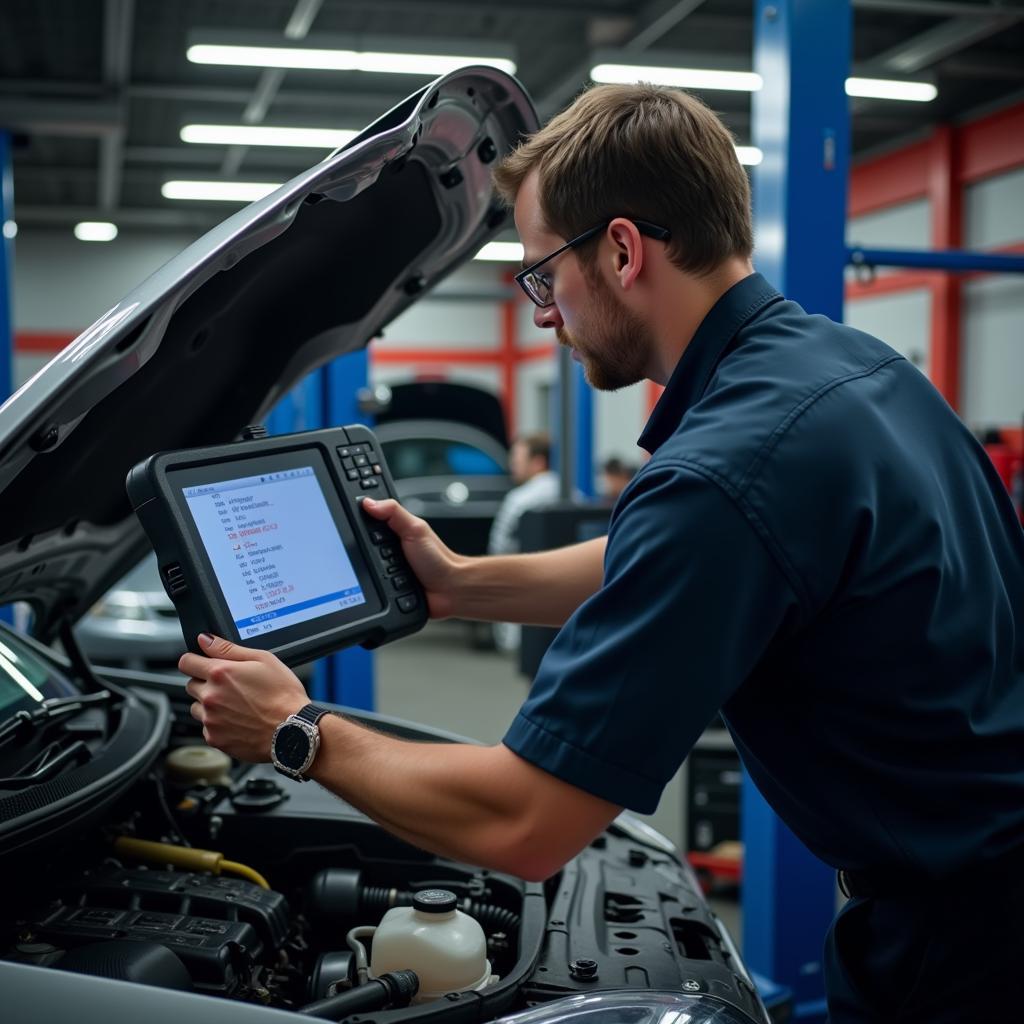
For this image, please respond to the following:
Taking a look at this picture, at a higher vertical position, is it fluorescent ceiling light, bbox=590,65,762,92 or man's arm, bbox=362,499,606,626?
fluorescent ceiling light, bbox=590,65,762,92

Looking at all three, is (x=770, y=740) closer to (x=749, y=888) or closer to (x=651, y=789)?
(x=651, y=789)

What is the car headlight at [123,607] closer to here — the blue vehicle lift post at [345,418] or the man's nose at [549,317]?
the blue vehicle lift post at [345,418]

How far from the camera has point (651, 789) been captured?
112 centimetres

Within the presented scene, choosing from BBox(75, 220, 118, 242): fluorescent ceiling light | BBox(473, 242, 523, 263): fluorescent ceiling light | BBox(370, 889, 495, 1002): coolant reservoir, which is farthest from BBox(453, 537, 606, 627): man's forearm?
BBox(75, 220, 118, 242): fluorescent ceiling light

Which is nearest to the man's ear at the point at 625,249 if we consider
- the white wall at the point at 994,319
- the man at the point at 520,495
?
the man at the point at 520,495

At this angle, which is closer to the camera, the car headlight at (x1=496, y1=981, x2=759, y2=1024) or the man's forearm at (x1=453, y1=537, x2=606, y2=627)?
the car headlight at (x1=496, y1=981, x2=759, y2=1024)

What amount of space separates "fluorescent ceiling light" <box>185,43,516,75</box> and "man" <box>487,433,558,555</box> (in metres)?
2.65

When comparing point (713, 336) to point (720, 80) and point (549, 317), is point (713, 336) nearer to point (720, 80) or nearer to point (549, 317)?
point (549, 317)

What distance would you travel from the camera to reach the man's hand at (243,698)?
1.33 m

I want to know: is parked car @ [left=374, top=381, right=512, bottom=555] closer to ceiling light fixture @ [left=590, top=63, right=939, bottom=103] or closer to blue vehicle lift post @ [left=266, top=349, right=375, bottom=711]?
ceiling light fixture @ [left=590, top=63, right=939, bottom=103]

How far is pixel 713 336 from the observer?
1340 mm

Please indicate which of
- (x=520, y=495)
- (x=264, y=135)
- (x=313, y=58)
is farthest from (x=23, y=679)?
(x=264, y=135)

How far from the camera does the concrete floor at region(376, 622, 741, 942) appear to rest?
20.0 feet

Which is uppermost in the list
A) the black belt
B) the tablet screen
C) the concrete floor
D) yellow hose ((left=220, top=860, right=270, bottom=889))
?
the tablet screen
